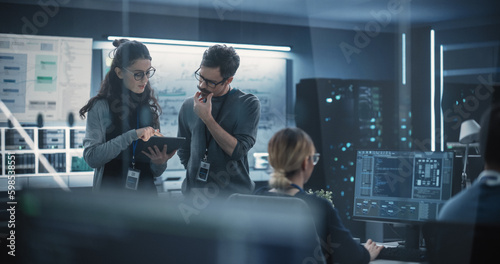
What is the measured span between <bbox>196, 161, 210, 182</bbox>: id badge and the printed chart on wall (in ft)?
9.66

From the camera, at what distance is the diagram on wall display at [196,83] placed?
5520 millimetres

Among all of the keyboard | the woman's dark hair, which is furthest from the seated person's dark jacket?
the woman's dark hair

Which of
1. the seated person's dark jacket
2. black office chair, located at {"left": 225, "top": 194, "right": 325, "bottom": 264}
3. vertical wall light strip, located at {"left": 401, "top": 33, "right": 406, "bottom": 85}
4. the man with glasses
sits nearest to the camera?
black office chair, located at {"left": 225, "top": 194, "right": 325, "bottom": 264}

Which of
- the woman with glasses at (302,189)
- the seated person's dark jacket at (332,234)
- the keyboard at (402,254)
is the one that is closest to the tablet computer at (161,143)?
the woman with glasses at (302,189)

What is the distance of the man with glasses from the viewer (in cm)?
242

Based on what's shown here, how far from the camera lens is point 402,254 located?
2178 millimetres

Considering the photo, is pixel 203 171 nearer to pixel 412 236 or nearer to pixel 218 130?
pixel 218 130

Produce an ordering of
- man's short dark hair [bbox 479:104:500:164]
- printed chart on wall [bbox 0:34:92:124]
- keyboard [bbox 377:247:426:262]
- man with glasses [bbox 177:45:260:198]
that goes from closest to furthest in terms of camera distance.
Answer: man's short dark hair [bbox 479:104:500:164]
keyboard [bbox 377:247:426:262]
man with glasses [bbox 177:45:260:198]
printed chart on wall [bbox 0:34:92:124]

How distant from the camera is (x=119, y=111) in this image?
8.42 ft

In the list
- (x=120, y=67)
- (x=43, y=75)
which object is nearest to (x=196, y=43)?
(x=43, y=75)

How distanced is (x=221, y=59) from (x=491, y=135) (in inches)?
53.9

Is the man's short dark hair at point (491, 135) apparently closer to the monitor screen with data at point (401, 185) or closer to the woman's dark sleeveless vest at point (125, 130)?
the monitor screen with data at point (401, 185)

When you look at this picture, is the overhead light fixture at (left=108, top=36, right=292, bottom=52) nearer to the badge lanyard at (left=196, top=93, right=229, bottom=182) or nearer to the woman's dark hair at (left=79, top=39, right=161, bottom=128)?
the woman's dark hair at (left=79, top=39, right=161, bottom=128)

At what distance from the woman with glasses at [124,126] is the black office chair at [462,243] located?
5.28ft
